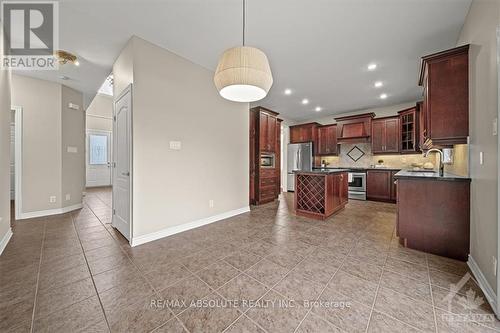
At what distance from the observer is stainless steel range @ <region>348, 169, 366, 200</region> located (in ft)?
18.8

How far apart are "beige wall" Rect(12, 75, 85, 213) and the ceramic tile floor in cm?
134

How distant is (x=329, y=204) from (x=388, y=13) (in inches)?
120

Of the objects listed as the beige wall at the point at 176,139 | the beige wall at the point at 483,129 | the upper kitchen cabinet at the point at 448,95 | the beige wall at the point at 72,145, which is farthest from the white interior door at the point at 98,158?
the beige wall at the point at 483,129

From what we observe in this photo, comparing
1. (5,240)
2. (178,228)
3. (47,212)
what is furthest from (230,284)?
(47,212)

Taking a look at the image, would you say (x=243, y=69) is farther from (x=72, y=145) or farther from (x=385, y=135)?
(x=385, y=135)

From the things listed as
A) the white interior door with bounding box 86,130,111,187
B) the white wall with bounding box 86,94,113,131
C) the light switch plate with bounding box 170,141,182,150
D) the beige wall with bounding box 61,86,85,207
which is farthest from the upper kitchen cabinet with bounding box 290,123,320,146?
the white interior door with bounding box 86,130,111,187

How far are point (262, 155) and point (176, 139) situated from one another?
8.84 ft

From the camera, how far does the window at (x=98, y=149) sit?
7.86 meters

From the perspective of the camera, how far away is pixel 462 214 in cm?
217

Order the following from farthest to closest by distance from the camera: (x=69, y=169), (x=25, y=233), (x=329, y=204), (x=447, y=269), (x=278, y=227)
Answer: (x=69, y=169) → (x=329, y=204) → (x=278, y=227) → (x=25, y=233) → (x=447, y=269)

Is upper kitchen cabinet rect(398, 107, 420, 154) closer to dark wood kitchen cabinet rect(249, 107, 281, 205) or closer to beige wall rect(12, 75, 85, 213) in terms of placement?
dark wood kitchen cabinet rect(249, 107, 281, 205)

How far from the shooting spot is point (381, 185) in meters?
5.48

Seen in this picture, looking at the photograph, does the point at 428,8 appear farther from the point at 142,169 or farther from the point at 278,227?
the point at 142,169

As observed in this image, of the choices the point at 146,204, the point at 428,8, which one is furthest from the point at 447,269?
the point at 146,204
